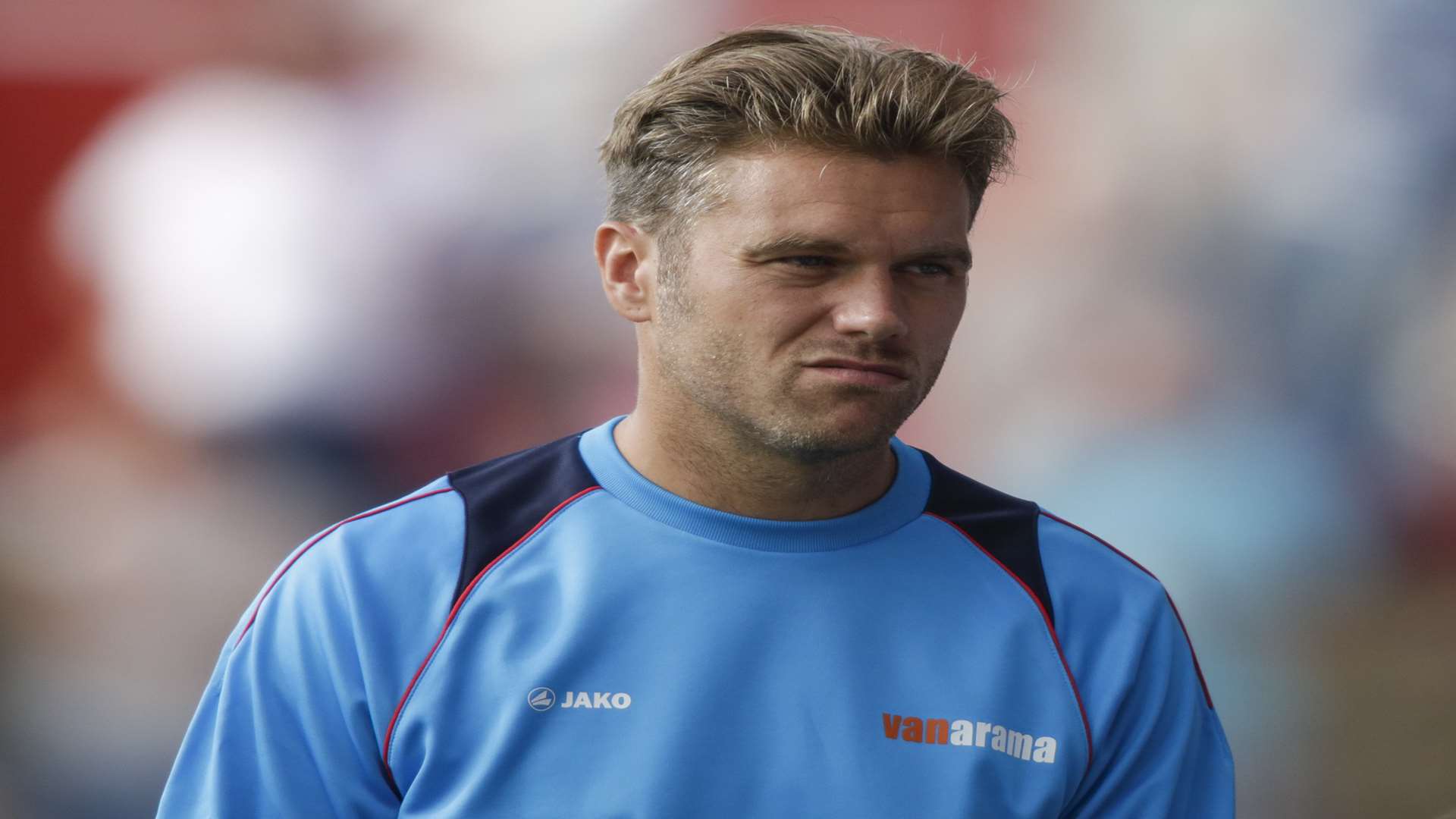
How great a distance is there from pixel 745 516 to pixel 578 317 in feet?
3.11

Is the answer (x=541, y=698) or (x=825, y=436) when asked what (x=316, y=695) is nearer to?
(x=541, y=698)

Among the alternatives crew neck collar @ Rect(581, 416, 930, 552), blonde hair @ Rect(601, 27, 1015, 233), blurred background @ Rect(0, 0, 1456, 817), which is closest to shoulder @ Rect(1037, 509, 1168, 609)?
crew neck collar @ Rect(581, 416, 930, 552)

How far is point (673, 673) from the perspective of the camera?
1.22 metres

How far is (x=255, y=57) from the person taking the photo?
7.12ft

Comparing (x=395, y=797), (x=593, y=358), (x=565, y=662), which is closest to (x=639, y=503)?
(x=565, y=662)

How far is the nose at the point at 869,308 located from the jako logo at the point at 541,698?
0.41m

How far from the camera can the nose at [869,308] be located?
1190 mm

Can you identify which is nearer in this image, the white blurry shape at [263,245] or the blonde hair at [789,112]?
the blonde hair at [789,112]

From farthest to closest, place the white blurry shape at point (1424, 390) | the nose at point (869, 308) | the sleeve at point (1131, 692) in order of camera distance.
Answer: the white blurry shape at point (1424, 390)
the sleeve at point (1131, 692)
the nose at point (869, 308)

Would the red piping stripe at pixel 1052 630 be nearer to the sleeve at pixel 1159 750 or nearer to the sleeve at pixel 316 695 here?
the sleeve at pixel 1159 750

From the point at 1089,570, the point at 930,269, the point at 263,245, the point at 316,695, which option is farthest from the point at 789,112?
the point at 263,245

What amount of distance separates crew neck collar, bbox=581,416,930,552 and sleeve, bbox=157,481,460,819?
18 cm

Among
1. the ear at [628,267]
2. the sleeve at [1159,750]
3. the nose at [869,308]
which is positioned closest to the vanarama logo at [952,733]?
the sleeve at [1159,750]

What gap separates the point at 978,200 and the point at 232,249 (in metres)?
1.30
